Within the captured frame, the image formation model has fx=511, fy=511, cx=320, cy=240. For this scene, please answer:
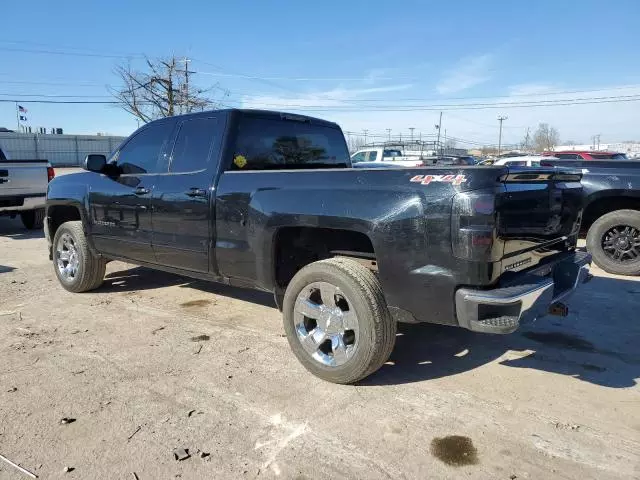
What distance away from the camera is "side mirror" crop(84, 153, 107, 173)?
199 inches

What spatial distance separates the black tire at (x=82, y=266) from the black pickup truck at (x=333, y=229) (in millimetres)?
392

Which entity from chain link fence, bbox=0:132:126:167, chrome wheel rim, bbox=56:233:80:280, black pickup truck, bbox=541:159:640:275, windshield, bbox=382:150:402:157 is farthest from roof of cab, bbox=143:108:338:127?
chain link fence, bbox=0:132:126:167

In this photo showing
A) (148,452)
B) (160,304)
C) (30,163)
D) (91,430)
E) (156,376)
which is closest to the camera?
(148,452)

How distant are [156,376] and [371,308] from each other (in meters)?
1.65

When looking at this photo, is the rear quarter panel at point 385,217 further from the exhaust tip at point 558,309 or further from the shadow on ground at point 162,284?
the shadow on ground at point 162,284

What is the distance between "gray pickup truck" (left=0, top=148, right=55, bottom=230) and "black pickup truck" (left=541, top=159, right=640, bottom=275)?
9.96 meters

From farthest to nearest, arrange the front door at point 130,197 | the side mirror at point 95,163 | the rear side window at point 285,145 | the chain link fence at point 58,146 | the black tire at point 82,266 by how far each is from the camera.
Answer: the chain link fence at point 58,146 → the black tire at point 82,266 → the side mirror at point 95,163 → the front door at point 130,197 → the rear side window at point 285,145

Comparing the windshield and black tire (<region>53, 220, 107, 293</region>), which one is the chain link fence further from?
black tire (<region>53, 220, 107, 293</region>)

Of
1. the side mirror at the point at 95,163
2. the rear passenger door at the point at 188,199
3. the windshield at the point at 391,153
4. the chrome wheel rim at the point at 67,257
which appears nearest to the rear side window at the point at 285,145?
the rear passenger door at the point at 188,199

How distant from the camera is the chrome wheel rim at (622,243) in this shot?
6.77m

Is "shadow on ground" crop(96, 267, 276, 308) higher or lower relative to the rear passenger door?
lower

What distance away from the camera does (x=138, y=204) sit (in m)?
4.88

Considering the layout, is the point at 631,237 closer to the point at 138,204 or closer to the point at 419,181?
the point at 419,181

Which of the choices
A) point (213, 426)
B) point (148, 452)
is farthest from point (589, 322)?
point (148, 452)
